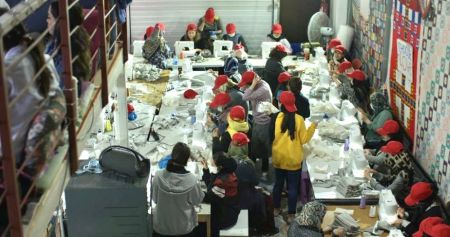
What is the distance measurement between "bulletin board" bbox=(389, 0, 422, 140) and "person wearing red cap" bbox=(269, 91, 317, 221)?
5.24 ft

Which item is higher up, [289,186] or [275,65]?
[275,65]

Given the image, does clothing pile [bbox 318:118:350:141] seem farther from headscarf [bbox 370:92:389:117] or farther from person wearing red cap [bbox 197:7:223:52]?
person wearing red cap [bbox 197:7:223:52]

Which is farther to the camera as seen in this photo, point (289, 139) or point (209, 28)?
point (209, 28)

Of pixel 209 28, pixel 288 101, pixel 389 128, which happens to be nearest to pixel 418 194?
pixel 389 128

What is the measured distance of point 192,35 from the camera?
12.4m

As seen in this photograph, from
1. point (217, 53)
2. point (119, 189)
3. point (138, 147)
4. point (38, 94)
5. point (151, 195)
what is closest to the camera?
point (38, 94)

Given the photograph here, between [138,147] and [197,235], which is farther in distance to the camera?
[138,147]

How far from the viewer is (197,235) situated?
22.8 feet

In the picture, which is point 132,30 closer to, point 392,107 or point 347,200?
point 392,107

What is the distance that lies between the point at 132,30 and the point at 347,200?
7.89m

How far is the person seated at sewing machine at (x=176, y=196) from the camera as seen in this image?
6.43 metres

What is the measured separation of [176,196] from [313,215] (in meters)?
1.30

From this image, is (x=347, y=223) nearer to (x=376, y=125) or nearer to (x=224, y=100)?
(x=376, y=125)

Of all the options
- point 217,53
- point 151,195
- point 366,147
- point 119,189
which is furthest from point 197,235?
point 217,53
